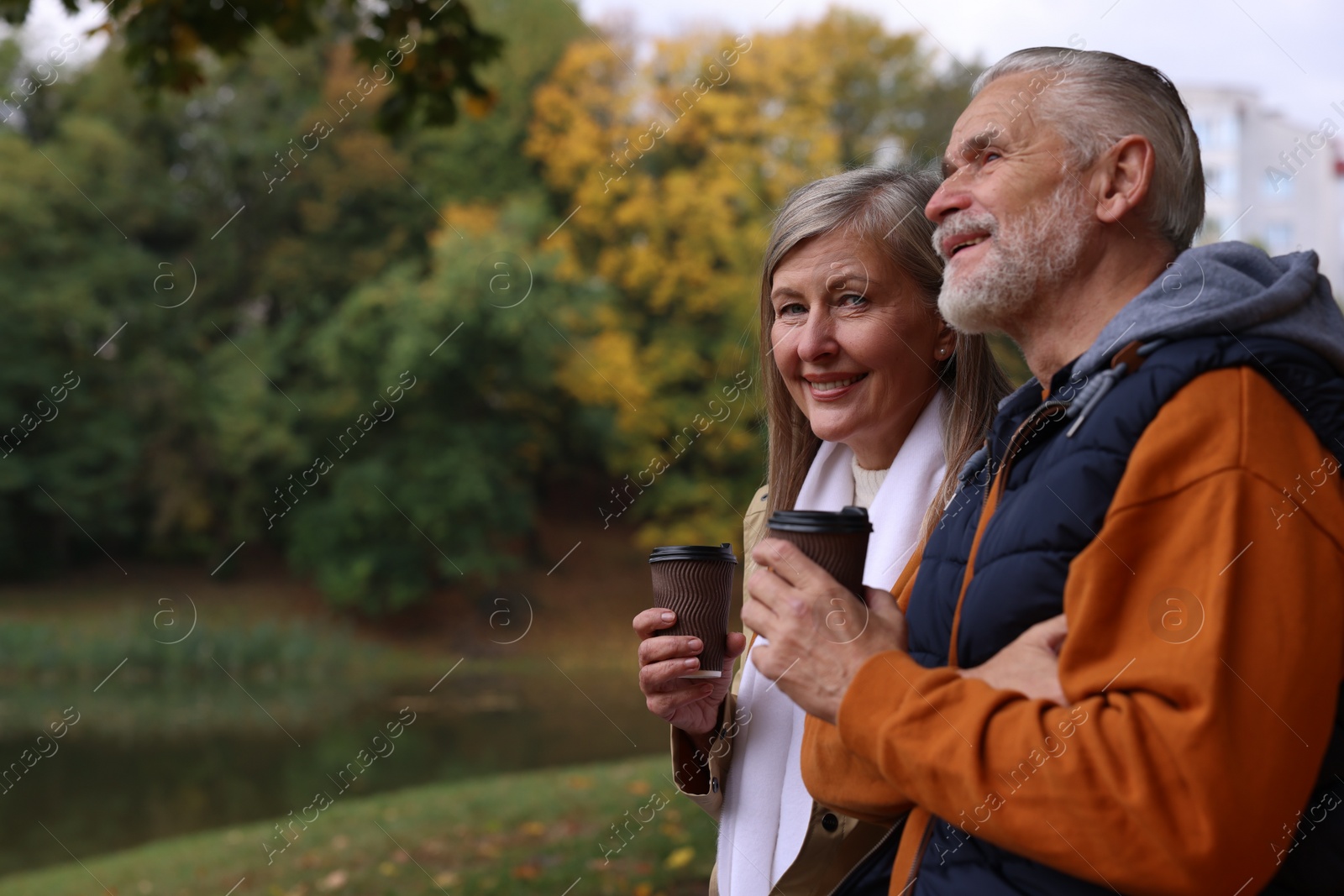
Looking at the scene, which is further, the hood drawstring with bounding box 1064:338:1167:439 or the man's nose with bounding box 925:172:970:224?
the man's nose with bounding box 925:172:970:224

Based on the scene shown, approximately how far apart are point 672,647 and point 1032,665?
2.87ft

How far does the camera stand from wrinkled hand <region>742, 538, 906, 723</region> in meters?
1.66

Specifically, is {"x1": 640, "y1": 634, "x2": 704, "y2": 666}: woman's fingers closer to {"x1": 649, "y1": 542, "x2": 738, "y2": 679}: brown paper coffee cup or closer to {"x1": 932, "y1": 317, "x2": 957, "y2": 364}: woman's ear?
{"x1": 649, "y1": 542, "x2": 738, "y2": 679}: brown paper coffee cup

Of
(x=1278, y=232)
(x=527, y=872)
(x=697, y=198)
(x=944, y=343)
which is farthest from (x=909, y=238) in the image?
(x=1278, y=232)

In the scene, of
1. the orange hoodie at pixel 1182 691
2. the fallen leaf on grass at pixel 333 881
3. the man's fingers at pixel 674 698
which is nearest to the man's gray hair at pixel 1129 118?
the orange hoodie at pixel 1182 691

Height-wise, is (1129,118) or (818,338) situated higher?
(1129,118)

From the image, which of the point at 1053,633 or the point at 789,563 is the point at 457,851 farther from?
the point at 1053,633

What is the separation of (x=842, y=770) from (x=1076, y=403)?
2.18 feet

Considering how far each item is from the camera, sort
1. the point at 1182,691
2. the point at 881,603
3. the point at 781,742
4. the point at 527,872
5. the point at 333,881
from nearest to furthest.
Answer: the point at 1182,691 < the point at 881,603 < the point at 781,742 < the point at 527,872 < the point at 333,881

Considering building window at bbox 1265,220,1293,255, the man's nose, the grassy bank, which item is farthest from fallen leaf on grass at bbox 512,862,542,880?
building window at bbox 1265,220,1293,255

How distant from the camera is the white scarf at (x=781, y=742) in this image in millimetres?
2396

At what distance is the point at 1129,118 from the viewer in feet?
6.07

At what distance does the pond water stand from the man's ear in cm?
976

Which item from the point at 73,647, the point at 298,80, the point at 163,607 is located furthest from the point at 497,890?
the point at 298,80
